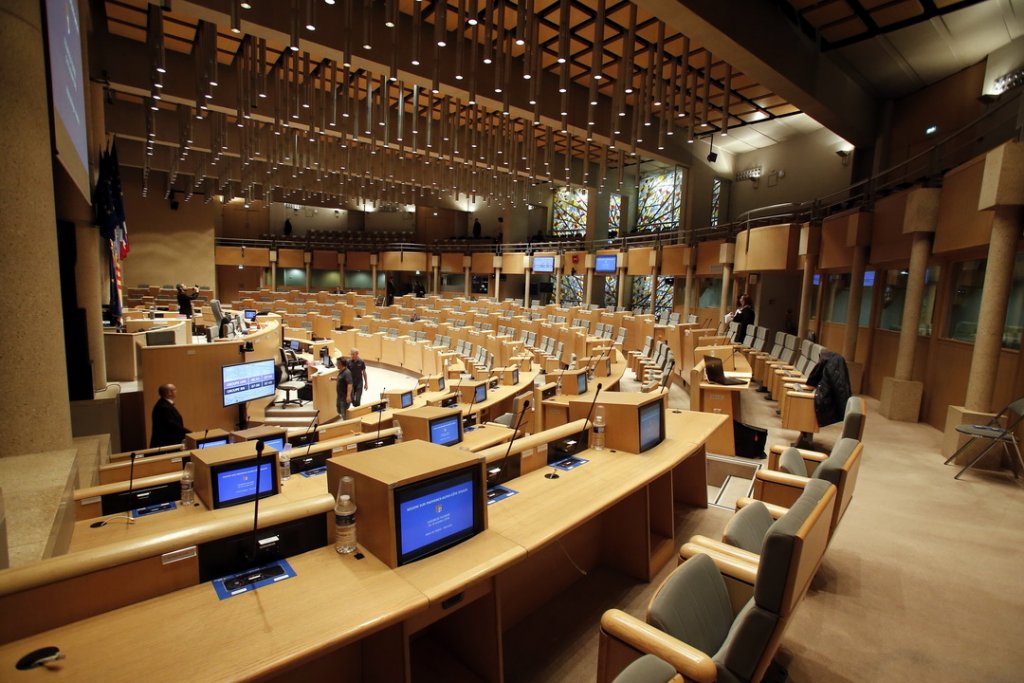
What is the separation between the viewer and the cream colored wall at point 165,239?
2114 centimetres

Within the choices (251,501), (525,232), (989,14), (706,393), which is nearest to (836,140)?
(989,14)

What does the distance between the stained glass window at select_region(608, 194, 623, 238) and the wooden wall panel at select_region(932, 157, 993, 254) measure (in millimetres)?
17041

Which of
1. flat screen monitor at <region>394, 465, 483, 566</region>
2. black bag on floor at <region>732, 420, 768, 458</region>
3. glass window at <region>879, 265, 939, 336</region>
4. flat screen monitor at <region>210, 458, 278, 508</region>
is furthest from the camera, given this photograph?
glass window at <region>879, 265, 939, 336</region>

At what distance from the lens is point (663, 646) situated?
1.72 meters

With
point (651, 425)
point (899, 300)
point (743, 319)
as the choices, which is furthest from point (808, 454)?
point (743, 319)

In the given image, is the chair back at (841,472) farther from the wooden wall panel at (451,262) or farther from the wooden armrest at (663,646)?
the wooden wall panel at (451,262)

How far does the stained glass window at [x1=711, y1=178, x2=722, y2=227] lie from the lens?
18609 millimetres

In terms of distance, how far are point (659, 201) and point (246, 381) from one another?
19780 millimetres

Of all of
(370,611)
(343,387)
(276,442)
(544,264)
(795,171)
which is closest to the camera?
(370,611)

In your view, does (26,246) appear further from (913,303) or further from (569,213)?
(569,213)

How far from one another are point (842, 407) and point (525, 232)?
22.8 meters

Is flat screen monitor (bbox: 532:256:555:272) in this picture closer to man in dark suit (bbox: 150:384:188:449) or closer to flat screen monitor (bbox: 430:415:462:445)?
man in dark suit (bbox: 150:384:188:449)

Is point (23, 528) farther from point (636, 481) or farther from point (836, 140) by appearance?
point (836, 140)

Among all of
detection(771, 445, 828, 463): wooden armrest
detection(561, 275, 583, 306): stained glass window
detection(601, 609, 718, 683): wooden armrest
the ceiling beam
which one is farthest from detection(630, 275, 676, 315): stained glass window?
detection(601, 609, 718, 683): wooden armrest
